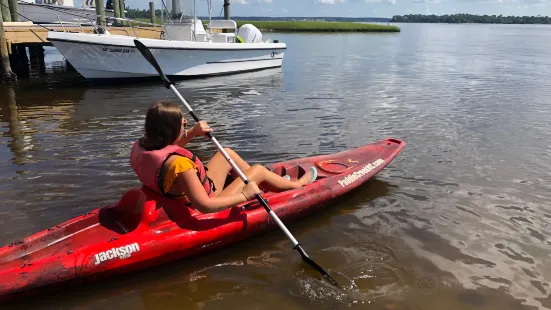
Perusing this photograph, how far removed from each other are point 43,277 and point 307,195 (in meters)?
2.90

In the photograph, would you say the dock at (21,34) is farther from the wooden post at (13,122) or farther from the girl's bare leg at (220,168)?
the girl's bare leg at (220,168)

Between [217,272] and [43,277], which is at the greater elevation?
[43,277]

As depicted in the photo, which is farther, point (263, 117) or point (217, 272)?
point (263, 117)

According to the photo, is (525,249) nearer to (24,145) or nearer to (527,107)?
(24,145)

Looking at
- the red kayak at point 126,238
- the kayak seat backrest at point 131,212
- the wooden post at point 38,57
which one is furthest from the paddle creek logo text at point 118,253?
the wooden post at point 38,57

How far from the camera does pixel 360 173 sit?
6.28 meters

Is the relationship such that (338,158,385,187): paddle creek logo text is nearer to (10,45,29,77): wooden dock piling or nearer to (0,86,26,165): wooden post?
(0,86,26,165): wooden post

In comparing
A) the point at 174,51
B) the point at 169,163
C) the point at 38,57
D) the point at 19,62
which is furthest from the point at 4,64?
the point at 169,163

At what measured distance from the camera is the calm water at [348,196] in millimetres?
4160

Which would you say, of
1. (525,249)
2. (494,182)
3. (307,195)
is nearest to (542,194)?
(494,182)

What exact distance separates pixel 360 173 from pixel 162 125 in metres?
3.30

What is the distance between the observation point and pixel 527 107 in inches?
500

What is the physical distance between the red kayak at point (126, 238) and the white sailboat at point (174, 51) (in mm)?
11270

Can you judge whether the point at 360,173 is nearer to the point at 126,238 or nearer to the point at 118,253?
the point at 126,238
